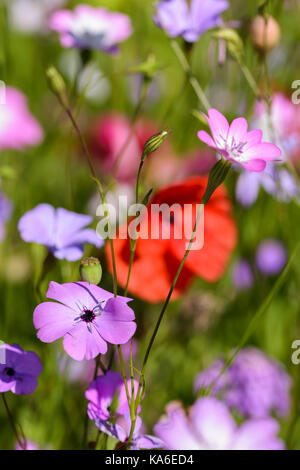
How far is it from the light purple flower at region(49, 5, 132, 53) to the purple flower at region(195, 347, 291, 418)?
0.39m

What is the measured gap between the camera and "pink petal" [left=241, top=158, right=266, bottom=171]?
357 millimetres

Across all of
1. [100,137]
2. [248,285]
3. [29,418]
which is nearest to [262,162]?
[29,418]

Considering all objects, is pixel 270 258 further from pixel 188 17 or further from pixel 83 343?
pixel 83 343

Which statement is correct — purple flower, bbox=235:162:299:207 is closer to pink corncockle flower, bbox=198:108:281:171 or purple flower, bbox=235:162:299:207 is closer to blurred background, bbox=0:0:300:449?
blurred background, bbox=0:0:300:449

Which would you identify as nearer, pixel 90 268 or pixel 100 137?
pixel 90 268

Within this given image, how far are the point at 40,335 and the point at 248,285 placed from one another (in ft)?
1.87

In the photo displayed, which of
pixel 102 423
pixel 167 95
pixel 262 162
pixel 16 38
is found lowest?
pixel 102 423

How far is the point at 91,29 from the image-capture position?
2.10ft

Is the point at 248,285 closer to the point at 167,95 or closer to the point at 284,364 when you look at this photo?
the point at 284,364

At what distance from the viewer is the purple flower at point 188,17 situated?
530mm

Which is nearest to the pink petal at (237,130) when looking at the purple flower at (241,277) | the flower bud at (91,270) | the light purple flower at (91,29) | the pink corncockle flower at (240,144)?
the pink corncockle flower at (240,144)

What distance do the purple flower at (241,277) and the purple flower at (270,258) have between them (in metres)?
0.02

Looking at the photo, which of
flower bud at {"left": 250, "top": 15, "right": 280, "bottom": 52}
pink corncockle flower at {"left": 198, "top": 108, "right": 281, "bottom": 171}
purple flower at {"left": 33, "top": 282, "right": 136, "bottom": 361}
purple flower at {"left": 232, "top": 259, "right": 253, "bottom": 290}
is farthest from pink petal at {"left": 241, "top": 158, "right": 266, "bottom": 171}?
purple flower at {"left": 232, "top": 259, "right": 253, "bottom": 290}

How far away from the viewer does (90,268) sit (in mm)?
371
